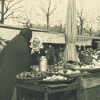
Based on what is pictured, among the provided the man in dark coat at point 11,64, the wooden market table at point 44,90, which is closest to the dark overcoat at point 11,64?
the man in dark coat at point 11,64

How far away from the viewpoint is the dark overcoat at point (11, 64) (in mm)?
4414

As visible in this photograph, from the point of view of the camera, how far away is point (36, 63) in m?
5.48

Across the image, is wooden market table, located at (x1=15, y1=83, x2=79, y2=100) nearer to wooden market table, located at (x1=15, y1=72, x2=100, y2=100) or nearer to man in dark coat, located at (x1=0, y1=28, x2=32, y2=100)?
wooden market table, located at (x1=15, y1=72, x2=100, y2=100)

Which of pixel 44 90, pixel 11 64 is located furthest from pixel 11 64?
pixel 44 90

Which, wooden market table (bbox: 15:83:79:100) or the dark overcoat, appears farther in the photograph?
the dark overcoat

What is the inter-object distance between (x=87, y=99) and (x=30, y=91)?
3.78 feet

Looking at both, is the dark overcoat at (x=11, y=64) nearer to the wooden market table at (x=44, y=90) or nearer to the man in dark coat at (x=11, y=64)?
the man in dark coat at (x=11, y=64)

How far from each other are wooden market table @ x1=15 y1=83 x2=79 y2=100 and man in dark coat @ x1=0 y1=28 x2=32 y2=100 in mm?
641

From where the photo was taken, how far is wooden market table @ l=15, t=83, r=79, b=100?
3209mm

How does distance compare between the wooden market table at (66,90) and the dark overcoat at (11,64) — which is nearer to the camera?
the wooden market table at (66,90)

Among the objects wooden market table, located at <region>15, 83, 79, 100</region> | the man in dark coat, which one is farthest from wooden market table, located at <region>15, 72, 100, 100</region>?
the man in dark coat

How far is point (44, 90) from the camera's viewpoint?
3.19 metres

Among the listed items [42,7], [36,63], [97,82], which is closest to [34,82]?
[97,82]

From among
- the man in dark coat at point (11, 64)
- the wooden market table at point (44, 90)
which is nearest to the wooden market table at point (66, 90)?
the wooden market table at point (44, 90)
